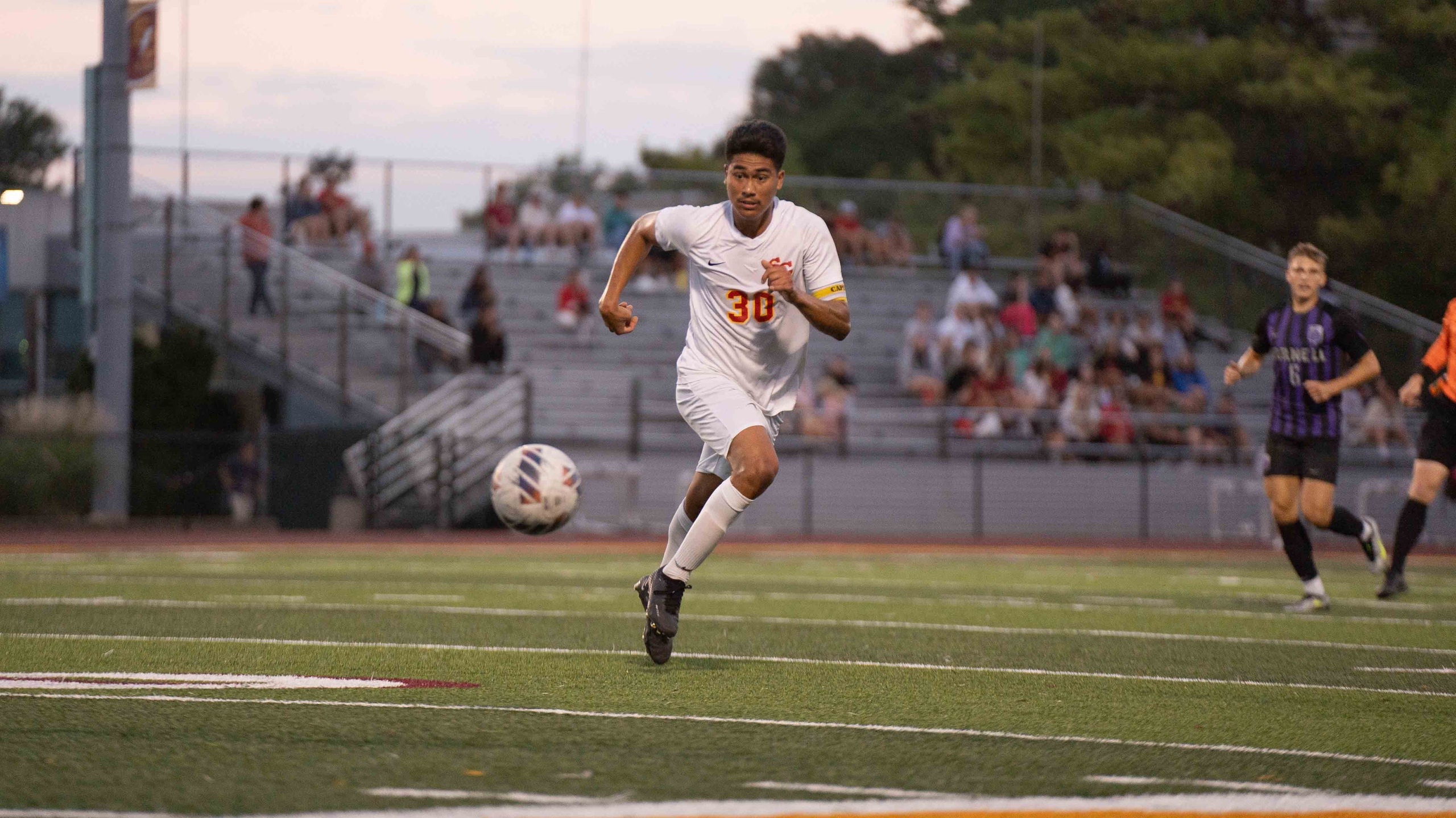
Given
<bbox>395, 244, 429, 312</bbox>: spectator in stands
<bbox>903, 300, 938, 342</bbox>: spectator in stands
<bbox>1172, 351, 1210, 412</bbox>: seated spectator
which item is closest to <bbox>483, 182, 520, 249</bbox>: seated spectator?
<bbox>395, 244, 429, 312</bbox>: spectator in stands

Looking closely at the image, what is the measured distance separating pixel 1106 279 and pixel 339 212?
12930mm

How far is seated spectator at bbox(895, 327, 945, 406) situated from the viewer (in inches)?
1068

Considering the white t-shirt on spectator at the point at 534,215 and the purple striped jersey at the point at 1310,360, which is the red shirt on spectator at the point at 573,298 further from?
the purple striped jersey at the point at 1310,360

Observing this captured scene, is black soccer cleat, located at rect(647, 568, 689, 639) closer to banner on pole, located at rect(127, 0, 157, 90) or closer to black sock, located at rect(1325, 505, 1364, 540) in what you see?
black sock, located at rect(1325, 505, 1364, 540)

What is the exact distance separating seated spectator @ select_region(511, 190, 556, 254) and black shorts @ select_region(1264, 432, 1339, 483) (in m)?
20.0

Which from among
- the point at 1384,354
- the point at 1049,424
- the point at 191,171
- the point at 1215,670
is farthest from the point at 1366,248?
the point at 1215,670

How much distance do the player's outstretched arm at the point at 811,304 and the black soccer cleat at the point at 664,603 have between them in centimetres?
119

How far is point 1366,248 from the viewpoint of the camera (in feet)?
98.8

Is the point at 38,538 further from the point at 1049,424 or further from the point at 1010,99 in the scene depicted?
the point at 1010,99

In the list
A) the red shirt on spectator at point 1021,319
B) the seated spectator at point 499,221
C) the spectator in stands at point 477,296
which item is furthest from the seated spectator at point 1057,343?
the seated spectator at point 499,221

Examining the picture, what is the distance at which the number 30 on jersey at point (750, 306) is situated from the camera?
25.1 feet

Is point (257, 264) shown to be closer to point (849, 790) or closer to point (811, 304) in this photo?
point (811, 304)

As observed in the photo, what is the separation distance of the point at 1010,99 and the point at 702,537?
3093cm

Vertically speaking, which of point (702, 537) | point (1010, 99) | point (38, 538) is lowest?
point (38, 538)
